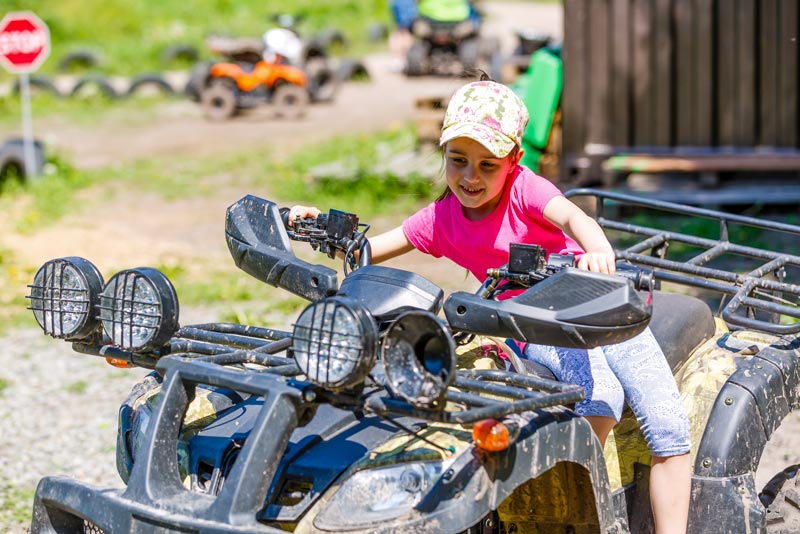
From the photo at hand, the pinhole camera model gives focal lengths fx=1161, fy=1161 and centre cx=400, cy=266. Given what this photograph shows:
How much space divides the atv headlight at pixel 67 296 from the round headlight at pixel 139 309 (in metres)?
0.05

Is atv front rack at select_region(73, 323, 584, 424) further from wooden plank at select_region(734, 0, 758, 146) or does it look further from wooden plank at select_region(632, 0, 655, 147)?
wooden plank at select_region(734, 0, 758, 146)

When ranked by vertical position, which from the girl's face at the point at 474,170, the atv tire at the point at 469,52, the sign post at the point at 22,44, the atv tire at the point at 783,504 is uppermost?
the atv tire at the point at 469,52

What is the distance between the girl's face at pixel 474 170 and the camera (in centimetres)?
323

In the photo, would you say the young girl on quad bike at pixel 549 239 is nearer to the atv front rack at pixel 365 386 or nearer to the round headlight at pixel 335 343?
the atv front rack at pixel 365 386

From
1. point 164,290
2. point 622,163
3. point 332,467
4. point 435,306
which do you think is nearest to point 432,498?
point 332,467

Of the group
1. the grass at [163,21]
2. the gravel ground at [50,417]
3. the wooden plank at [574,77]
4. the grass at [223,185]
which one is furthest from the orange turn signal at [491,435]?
the grass at [163,21]

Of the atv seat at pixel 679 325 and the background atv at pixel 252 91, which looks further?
the background atv at pixel 252 91

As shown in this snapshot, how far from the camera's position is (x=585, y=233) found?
3117 mm

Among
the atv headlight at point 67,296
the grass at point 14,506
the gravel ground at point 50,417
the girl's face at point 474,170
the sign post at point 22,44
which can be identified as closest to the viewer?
the atv headlight at point 67,296

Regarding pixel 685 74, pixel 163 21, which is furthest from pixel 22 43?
pixel 163 21

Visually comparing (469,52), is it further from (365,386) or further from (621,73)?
(365,386)

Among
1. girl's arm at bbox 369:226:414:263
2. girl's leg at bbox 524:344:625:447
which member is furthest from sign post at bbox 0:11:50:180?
girl's leg at bbox 524:344:625:447

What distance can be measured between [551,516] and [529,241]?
809 millimetres

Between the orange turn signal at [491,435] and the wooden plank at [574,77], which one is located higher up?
the wooden plank at [574,77]
